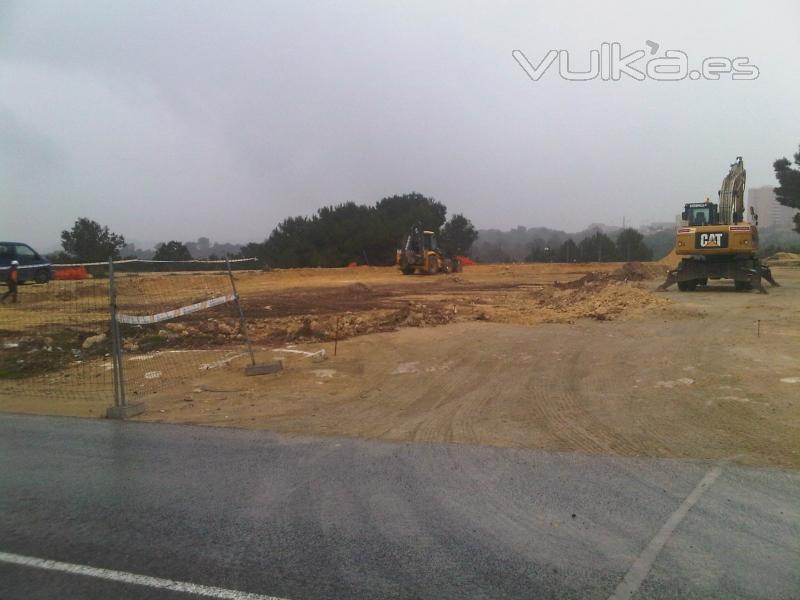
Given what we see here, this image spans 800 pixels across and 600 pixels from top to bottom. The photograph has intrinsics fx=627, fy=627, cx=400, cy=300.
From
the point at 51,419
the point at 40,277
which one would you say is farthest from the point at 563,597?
the point at 40,277

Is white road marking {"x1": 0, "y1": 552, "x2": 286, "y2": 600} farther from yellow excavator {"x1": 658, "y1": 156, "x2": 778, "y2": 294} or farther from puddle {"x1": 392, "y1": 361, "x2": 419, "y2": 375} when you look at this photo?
yellow excavator {"x1": 658, "y1": 156, "x2": 778, "y2": 294}

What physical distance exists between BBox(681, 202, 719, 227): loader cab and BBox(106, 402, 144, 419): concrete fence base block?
1984 centimetres

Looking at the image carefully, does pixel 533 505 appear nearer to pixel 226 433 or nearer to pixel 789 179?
pixel 226 433

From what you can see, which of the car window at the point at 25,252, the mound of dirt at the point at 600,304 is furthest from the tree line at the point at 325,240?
the mound of dirt at the point at 600,304

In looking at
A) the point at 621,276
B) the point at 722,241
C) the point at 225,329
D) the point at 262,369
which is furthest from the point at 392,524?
the point at 621,276

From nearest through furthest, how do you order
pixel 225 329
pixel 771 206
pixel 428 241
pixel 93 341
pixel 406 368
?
pixel 406 368
pixel 93 341
pixel 225 329
pixel 428 241
pixel 771 206

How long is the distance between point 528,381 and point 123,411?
5667mm

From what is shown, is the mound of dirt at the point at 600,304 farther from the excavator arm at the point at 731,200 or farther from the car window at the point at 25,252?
the car window at the point at 25,252

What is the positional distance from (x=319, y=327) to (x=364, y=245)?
1898 inches

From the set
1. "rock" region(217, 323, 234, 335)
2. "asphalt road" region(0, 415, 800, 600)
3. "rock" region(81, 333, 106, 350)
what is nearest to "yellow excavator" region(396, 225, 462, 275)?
"rock" region(217, 323, 234, 335)

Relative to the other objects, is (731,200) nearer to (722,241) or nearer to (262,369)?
(722,241)

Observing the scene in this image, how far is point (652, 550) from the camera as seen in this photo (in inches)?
156

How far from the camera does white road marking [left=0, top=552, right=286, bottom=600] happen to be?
359 cm

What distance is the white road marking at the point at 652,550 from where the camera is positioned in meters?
3.52
